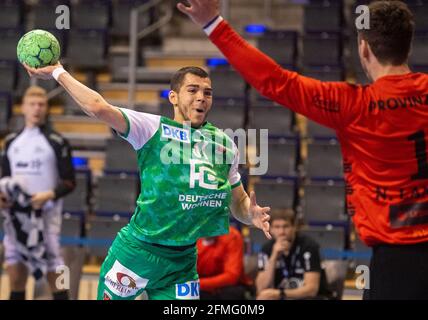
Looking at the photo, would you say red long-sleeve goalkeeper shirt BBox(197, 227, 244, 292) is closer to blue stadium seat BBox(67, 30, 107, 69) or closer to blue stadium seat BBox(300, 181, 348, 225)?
blue stadium seat BBox(300, 181, 348, 225)

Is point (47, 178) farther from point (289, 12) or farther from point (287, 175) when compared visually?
point (289, 12)

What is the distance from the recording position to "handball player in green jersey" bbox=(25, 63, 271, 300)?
4898 mm

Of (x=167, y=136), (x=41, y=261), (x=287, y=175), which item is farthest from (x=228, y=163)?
(x=287, y=175)

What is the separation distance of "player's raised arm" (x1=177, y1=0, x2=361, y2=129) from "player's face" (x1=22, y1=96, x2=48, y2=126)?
195 inches

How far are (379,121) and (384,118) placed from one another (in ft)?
0.07

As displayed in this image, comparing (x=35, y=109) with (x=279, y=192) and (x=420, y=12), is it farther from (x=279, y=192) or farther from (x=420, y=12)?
(x=420, y=12)

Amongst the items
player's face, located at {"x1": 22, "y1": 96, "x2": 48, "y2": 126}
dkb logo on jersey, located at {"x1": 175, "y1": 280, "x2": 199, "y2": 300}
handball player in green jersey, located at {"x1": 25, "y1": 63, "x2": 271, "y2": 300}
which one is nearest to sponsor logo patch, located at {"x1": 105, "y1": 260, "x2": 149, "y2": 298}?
handball player in green jersey, located at {"x1": 25, "y1": 63, "x2": 271, "y2": 300}

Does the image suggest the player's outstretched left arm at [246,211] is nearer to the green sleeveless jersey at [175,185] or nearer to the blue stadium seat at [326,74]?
the green sleeveless jersey at [175,185]

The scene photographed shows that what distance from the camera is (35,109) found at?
328 inches

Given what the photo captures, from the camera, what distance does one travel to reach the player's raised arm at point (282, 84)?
3.48 m

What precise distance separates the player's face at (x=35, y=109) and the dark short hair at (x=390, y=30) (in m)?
5.23

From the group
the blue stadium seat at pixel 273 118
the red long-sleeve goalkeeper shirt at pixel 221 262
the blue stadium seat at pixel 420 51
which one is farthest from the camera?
the blue stadium seat at pixel 420 51

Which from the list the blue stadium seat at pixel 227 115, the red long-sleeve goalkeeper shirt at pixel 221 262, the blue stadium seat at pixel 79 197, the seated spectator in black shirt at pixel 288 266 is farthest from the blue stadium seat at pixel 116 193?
the seated spectator in black shirt at pixel 288 266

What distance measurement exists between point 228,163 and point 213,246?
9.78 ft
